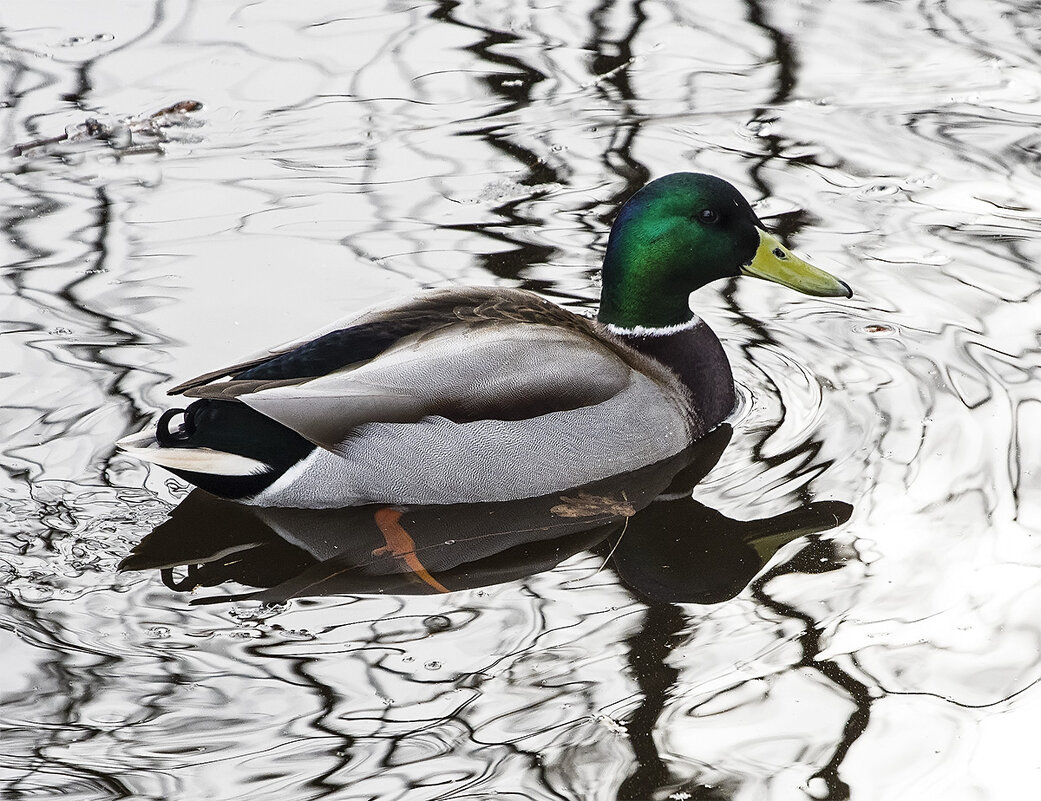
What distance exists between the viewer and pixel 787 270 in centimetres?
593

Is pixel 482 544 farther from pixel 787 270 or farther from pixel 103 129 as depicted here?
pixel 103 129

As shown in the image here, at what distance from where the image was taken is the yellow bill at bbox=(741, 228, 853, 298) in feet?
19.3

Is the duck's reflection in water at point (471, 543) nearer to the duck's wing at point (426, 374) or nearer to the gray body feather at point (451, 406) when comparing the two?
the gray body feather at point (451, 406)

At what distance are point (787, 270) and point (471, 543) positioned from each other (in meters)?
1.66

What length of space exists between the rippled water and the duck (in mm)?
294

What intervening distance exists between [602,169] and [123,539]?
3.35 metres

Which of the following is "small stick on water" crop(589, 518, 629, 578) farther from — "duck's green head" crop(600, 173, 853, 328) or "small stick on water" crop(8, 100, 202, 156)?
"small stick on water" crop(8, 100, 202, 156)

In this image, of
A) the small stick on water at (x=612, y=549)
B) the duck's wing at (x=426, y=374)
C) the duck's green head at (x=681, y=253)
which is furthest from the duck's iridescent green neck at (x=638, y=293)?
the small stick on water at (x=612, y=549)

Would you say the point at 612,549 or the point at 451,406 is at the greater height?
the point at 451,406

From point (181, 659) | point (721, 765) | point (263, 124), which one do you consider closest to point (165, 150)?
point (263, 124)

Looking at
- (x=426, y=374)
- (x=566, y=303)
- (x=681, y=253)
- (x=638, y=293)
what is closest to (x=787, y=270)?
(x=681, y=253)

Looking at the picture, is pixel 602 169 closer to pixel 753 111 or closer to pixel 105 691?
pixel 753 111

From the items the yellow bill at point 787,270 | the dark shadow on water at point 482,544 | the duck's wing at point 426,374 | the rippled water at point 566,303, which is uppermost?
the yellow bill at point 787,270

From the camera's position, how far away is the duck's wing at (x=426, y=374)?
5.22 m
